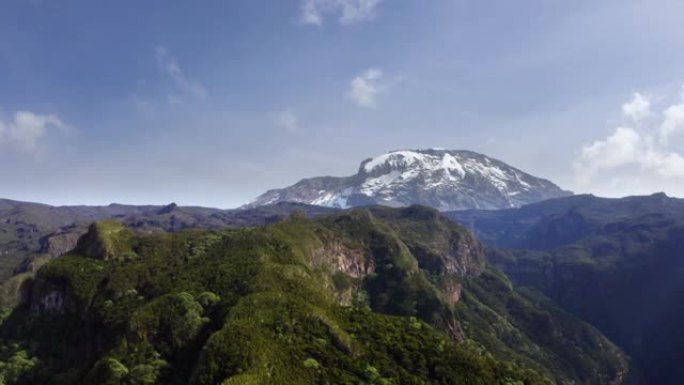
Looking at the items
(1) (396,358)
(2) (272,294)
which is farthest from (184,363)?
(1) (396,358)

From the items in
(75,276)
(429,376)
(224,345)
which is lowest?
(429,376)

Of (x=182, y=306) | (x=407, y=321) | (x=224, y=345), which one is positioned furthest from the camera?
(x=407, y=321)

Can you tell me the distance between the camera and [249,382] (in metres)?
110

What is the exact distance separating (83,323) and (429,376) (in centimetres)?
11800

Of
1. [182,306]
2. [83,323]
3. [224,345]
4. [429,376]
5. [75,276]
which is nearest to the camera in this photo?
[224,345]

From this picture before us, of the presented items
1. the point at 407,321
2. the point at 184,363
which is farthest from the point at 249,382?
the point at 407,321

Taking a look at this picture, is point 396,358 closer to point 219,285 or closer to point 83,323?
point 219,285

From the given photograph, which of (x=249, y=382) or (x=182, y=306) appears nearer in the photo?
(x=249, y=382)

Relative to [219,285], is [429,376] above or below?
below

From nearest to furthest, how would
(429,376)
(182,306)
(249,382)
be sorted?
(249,382)
(429,376)
(182,306)

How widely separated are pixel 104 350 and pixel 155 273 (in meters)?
36.9

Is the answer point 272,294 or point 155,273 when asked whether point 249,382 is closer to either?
point 272,294

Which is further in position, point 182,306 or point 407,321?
point 407,321

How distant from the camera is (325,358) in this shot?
130 metres
